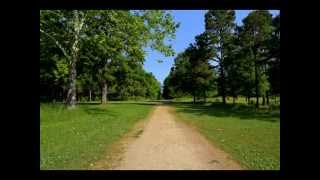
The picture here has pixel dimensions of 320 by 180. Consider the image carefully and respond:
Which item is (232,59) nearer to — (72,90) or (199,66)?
(199,66)

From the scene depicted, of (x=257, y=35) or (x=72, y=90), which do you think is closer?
(x=72, y=90)

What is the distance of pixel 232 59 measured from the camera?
3228cm

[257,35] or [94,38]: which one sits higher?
[257,35]

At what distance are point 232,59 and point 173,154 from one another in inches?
921
